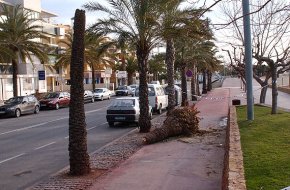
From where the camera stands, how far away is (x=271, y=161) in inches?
330

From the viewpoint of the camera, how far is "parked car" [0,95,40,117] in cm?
3184

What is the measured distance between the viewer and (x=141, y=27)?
1797 cm

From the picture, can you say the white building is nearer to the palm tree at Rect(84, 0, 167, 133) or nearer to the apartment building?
the apartment building

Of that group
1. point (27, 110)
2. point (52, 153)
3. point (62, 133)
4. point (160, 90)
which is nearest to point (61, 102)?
point (27, 110)

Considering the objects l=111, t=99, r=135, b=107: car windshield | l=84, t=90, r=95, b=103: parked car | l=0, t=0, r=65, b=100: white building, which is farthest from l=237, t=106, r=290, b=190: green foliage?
l=84, t=90, r=95, b=103: parked car

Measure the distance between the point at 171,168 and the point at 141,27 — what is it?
346 inches

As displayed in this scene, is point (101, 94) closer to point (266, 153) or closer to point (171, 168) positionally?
point (171, 168)

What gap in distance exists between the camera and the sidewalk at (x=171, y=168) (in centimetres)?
886

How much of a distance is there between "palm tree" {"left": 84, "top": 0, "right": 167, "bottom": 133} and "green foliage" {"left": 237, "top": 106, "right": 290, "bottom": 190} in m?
4.78

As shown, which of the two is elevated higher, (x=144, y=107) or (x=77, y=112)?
(x=77, y=112)

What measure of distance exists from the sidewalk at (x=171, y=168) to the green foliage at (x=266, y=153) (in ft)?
2.57

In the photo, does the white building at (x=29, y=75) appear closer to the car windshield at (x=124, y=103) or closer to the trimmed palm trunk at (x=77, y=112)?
the car windshield at (x=124, y=103)

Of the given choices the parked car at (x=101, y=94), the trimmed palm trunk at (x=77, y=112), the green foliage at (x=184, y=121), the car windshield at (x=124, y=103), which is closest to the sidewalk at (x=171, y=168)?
the trimmed palm trunk at (x=77, y=112)

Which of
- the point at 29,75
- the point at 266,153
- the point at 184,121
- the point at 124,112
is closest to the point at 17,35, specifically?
the point at 124,112
